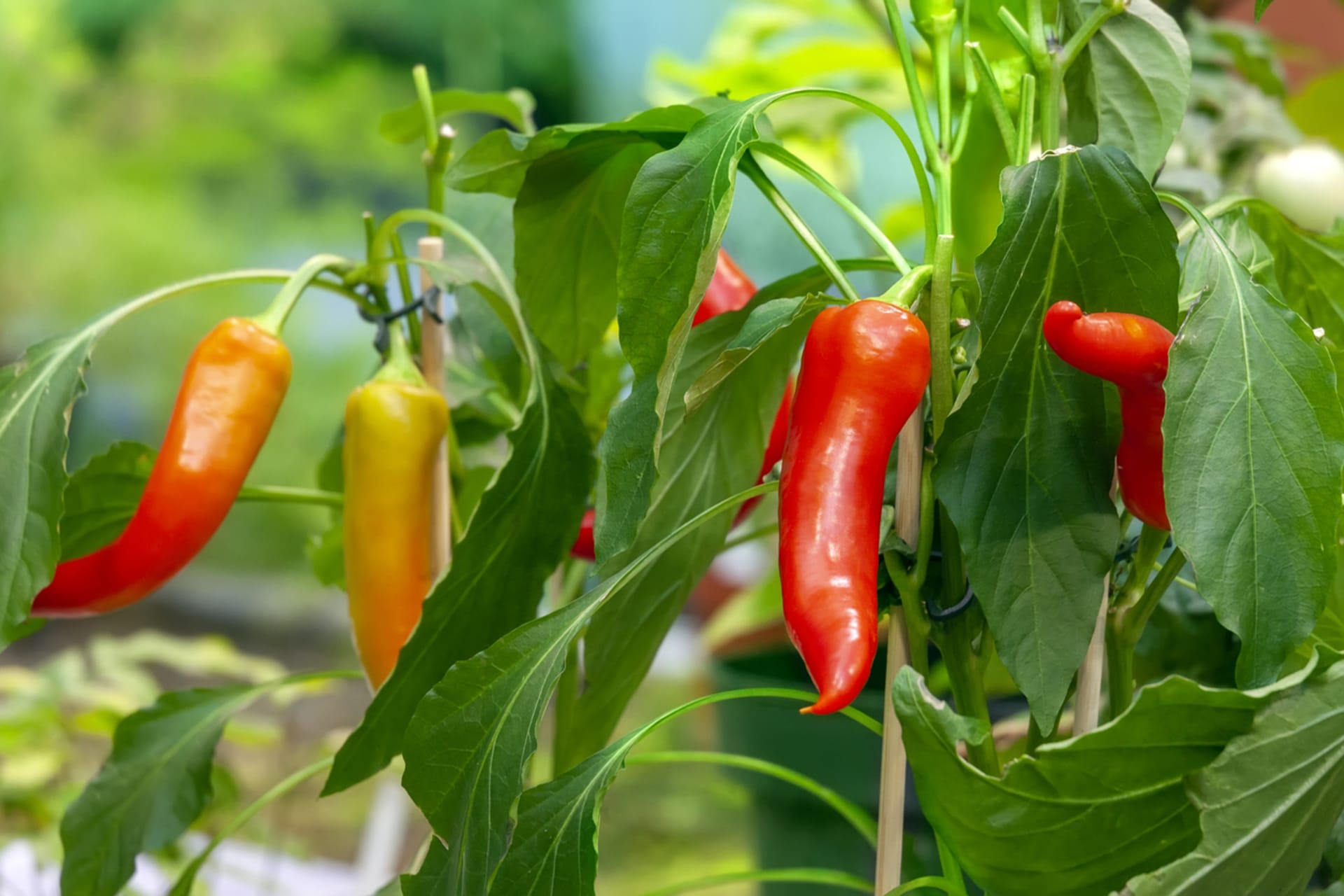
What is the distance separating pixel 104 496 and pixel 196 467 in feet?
0.34

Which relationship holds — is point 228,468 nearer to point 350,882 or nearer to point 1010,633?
point 1010,633

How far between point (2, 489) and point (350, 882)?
0.64 meters

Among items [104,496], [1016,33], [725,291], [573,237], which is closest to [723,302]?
[725,291]

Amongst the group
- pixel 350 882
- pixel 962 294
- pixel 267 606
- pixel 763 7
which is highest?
pixel 763 7

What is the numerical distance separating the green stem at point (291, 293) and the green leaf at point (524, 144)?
97mm

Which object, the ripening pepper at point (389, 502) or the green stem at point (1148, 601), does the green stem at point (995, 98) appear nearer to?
the green stem at point (1148, 601)

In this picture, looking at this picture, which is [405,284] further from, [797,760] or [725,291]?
[797,760]

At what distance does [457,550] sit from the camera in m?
0.47

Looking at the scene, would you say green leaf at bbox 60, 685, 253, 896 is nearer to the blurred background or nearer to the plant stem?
the plant stem

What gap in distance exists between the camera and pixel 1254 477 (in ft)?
1.18

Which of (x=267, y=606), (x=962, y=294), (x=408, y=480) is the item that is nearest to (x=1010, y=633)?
(x=962, y=294)

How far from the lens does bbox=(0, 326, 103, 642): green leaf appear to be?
0.45 m

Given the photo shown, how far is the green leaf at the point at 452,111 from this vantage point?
0.63 metres

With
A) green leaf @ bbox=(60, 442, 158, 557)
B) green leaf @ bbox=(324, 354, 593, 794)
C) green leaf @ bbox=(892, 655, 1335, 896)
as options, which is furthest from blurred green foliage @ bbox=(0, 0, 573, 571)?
green leaf @ bbox=(892, 655, 1335, 896)
